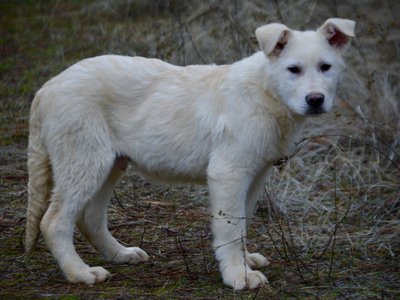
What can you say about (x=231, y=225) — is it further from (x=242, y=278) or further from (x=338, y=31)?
(x=338, y=31)

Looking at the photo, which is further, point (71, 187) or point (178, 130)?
point (178, 130)

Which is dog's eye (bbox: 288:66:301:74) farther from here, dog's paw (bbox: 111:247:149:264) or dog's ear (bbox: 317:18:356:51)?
dog's paw (bbox: 111:247:149:264)

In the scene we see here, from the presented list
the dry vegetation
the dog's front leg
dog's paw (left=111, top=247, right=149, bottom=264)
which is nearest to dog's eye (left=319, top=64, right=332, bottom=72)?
the dog's front leg

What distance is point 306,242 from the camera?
6348 millimetres

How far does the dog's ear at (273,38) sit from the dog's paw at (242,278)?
146cm

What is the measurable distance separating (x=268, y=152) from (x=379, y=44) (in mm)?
3705

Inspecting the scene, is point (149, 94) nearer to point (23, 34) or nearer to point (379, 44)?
point (379, 44)

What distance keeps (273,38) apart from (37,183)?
1.98m

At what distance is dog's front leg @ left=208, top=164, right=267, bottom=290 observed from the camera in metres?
5.38

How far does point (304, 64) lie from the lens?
5434 mm

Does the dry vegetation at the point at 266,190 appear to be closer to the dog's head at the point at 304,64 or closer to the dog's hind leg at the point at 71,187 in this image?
the dog's hind leg at the point at 71,187

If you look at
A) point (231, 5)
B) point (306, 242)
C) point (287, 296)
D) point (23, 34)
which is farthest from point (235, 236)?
point (23, 34)

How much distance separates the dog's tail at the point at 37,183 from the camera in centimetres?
587

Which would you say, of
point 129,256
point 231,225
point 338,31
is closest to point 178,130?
point 231,225
